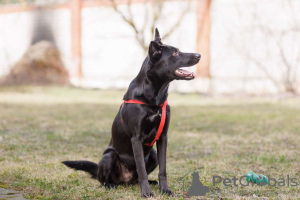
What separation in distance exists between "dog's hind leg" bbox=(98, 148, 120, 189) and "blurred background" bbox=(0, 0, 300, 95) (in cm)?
1174

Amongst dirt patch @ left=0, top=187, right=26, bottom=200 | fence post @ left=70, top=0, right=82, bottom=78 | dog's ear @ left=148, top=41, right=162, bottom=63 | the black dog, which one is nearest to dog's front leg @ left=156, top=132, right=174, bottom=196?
the black dog

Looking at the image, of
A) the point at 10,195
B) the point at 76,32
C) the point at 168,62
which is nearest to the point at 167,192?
the point at 168,62

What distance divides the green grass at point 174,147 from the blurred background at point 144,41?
4570 mm

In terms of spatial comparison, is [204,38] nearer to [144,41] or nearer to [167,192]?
[144,41]

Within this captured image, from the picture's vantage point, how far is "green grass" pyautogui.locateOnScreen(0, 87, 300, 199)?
11.1 ft

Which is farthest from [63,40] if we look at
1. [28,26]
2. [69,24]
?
[28,26]

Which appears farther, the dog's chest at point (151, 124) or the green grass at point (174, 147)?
the green grass at point (174, 147)

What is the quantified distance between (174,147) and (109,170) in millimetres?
2487

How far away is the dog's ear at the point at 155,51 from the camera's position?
3.08m

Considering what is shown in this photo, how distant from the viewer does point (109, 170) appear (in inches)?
132

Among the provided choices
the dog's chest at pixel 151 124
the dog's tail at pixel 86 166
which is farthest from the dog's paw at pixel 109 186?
the dog's chest at pixel 151 124

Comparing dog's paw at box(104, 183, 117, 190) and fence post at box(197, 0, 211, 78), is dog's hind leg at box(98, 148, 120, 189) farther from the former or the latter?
fence post at box(197, 0, 211, 78)

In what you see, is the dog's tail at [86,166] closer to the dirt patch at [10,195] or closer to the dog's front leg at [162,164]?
the dirt patch at [10,195]

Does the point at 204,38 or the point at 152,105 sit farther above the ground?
the point at 204,38
